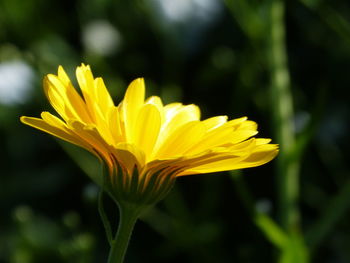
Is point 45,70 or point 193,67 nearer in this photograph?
point 45,70

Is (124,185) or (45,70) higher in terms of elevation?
(45,70)

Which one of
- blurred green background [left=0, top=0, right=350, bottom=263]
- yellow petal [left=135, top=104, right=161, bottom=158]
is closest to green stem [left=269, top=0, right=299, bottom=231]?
blurred green background [left=0, top=0, right=350, bottom=263]

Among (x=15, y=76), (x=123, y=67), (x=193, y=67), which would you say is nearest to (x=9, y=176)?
(x=15, y=76)

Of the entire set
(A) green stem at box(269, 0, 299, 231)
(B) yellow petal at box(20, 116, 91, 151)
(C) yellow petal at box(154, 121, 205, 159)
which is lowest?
(C) yellow petal at box(154, 121, 205, 159)

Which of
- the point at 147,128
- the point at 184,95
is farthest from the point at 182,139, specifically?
the point at 184,95

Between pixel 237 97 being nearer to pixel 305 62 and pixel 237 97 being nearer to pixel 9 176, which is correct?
pixel 305 62

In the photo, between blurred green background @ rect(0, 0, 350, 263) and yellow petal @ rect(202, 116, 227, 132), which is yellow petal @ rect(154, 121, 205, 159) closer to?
yellow petal @ rect(202, 116, 227, 132)

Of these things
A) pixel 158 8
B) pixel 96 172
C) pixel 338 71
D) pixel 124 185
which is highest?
pixel 158 8
